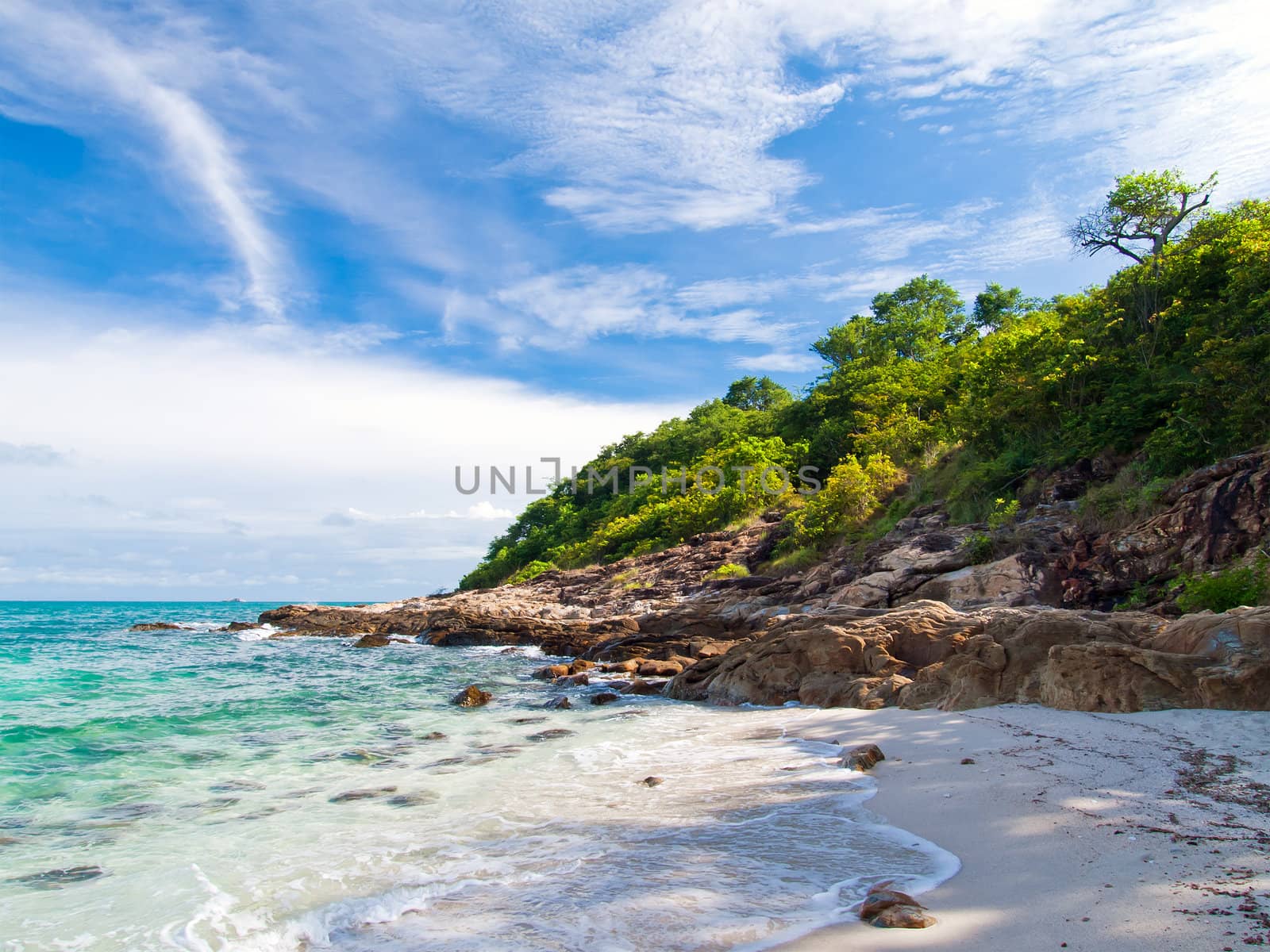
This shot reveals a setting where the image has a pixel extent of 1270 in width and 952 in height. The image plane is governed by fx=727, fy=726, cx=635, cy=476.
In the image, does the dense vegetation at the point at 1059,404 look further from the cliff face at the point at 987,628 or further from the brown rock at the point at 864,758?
the brown rock at the point at 864,758

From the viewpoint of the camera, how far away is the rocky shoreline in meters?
7.52

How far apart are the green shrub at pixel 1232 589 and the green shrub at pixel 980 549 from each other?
551 centimetres

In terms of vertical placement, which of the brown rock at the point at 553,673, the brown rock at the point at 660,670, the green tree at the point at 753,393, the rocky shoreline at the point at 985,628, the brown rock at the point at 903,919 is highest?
the green tree at the point at 753,393

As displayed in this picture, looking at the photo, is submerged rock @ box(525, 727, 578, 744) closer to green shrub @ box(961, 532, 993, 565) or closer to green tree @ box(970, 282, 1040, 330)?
green shrub @ box(961, 532, 993, 565)

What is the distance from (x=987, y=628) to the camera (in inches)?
403

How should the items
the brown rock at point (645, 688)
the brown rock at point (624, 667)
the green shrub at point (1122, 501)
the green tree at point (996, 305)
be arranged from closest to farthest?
the green shrub at point (1122, 501) < the brown rock at point (645, 688) < the brown rock at point (624, 667) < the green tree at point (996, 305)

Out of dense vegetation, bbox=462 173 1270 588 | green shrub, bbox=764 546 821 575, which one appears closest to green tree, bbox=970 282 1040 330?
dense vegetation, bbox=462 173 1270 588

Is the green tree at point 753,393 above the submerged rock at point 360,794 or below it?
above

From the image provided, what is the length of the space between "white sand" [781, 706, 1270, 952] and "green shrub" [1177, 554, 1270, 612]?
4202mm

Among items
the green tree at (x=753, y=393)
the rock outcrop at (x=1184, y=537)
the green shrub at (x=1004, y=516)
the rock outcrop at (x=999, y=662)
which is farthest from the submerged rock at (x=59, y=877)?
the green tree at (x=753, y=393)

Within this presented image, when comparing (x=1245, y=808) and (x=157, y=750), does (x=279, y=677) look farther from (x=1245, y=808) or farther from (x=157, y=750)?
(x=1245, y=808)

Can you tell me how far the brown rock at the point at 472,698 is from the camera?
1345 centimetres

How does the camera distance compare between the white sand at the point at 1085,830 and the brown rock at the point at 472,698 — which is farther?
the brown rock at the point at 472,698

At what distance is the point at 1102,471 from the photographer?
16688 millimetres
